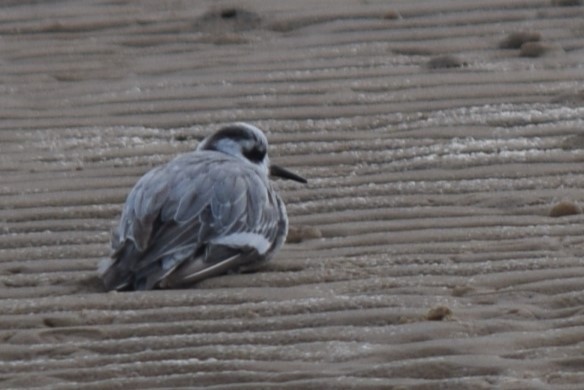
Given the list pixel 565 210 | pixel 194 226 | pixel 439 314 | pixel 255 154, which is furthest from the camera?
Result: pixel 255 154

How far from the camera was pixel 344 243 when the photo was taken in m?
8.29

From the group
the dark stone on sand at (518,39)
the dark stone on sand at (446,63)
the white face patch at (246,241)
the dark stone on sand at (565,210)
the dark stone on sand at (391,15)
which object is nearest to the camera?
the white face patch at (246,241)

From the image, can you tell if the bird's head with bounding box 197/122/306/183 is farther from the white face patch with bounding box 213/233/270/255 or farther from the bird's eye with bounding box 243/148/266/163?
the white face patch with bounding box 213/233/270/255

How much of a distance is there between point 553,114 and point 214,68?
2.00 meters

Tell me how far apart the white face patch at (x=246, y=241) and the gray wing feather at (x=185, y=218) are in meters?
0.02

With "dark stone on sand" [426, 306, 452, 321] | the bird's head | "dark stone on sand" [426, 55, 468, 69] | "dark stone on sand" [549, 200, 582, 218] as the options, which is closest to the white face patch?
the bird's head

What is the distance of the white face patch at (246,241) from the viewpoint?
8.02 metres

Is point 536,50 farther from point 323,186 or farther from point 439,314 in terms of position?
point 439,314

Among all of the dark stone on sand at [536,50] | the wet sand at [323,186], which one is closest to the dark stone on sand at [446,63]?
the wet sand at [323,186]

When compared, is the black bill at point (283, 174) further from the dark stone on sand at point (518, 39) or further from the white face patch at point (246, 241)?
the dark stone on sand at point (518, 39)

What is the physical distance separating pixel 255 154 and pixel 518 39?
2399mm

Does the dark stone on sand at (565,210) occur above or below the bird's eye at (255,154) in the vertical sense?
above

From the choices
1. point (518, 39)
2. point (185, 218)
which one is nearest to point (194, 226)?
point (185, 218)

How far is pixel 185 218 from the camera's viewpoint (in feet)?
26.5
